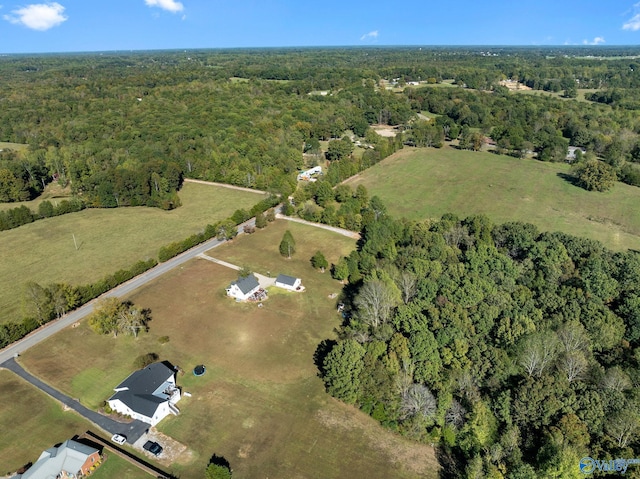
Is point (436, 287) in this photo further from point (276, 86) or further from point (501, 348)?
point (276, 86)

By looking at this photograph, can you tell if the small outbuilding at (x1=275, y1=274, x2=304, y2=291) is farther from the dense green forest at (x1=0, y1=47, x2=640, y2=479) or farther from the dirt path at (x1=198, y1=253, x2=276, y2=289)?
the dense green forest at (x1=0, y1=47, x2=640, y2=479)

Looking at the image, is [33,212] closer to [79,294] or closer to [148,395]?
[79,294]

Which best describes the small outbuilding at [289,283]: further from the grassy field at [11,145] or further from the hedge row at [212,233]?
the grassy field at [11,145]

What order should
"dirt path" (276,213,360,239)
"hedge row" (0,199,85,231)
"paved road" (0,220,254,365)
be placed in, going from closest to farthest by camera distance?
1. "paved road" (0,220,254,365)
2. "dirt path" (276,213,360,239)
3. "hedge row" (0,199,85,231)

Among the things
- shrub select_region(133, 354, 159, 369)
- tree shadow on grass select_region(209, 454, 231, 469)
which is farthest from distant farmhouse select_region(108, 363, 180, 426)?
tree shadow on grass select_region(209, 454, 231, 469)

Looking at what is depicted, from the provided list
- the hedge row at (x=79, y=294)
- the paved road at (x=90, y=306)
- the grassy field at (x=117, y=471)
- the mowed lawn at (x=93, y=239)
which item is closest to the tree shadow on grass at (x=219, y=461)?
the grassy field at (x=117, y=471)

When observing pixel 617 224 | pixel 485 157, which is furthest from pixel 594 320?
pixel 485 157

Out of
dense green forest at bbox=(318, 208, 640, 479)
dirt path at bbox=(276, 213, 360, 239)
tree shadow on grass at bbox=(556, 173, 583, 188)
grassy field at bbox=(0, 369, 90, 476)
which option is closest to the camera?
dense green forest at bbox=(318, 208, 640, 479)
